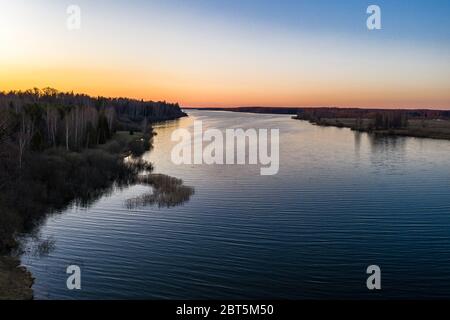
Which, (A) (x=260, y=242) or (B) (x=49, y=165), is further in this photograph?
(B) (x=49, y=165)

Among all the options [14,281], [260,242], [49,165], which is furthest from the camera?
[49,165]

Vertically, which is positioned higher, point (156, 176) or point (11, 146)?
point (11, 146)

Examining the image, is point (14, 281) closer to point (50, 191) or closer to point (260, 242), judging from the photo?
point (260, 242)

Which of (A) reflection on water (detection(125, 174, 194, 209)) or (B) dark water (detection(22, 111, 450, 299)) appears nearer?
(B) dark water (detection(22, 111, 450, 299))

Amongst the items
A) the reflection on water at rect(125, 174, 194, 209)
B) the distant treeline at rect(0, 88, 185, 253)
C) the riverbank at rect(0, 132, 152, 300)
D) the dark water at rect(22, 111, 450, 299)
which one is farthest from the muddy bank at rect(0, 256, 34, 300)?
the reflection on water at rect(125, 174, 194, 209)

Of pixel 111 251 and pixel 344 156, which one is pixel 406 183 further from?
pixel 111 251

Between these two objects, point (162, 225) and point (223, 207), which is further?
point (223, 207)

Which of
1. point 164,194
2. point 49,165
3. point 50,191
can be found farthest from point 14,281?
point 49,165

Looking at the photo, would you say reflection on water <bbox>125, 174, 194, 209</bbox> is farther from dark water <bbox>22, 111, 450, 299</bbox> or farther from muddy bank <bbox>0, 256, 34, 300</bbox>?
muddy bank <bbox>0, 256, 34, 300</bbox>
